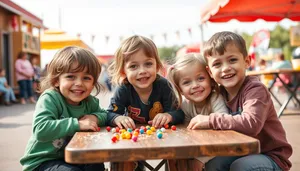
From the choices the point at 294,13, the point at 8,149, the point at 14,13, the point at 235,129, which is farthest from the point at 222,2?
the point at 14,13

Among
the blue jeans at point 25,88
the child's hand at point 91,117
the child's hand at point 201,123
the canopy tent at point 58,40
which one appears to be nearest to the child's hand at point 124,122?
the child's hand at point 91,117

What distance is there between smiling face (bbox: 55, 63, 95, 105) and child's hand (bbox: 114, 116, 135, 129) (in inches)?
9.7

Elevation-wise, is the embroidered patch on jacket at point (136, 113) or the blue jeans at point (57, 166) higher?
the embroidered patch on jacket at point (136, 113)

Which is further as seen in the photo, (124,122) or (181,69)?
(181,69)

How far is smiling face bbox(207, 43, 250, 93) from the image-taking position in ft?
6.55

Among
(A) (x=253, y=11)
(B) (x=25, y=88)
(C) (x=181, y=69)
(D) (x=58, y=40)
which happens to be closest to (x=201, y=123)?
(C) (x=181, y=69)

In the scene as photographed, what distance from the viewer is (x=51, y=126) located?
1.74 meters

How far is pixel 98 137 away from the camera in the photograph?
1.59 m

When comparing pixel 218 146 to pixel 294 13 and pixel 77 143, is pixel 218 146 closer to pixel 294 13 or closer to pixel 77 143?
pixel 77 143

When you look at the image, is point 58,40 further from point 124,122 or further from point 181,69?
point 124,122

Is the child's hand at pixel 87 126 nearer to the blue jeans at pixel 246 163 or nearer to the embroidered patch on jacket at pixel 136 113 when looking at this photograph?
the embroidered patch on jacket at pixel 136 113

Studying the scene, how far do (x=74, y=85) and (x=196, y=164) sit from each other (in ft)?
2.60

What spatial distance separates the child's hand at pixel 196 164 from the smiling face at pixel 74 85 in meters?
0.71

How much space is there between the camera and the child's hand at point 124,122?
Answer: 1.96 metres
